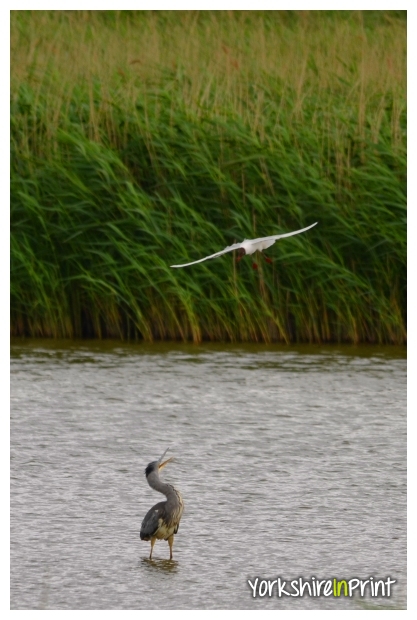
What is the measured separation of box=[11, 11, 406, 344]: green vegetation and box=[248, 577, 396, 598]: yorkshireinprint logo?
4337 millimetres

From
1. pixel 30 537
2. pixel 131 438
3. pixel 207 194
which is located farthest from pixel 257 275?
pixel 30 537

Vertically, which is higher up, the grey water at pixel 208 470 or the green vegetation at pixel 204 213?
the green vegetation at pixel 204 213

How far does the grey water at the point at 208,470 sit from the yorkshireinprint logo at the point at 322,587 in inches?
0.9

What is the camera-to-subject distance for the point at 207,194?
1013 cm

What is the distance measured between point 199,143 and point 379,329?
1953 mm

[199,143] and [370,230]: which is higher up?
[199,143]

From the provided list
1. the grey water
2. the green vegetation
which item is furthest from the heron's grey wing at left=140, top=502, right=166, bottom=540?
the green vegetation

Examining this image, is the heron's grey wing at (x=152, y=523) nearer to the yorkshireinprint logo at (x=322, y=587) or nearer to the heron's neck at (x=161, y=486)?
the heron's neck at (x=161, y=486)

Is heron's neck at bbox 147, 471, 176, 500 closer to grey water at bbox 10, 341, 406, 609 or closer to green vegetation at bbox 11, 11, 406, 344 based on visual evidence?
grey water at bbox 10, 341, 406, 609

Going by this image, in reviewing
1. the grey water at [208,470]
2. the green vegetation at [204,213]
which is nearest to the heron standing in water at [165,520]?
the grey water at [208,470]

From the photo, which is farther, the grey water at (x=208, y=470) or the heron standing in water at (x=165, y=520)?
the heron standing in water at (x=165, y=520)

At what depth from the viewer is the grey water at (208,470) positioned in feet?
18.2

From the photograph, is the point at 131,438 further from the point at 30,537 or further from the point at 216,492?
the point at 30,537

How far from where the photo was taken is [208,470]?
7.12 m
